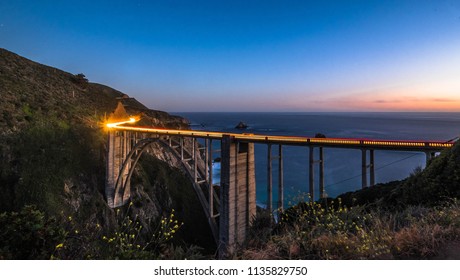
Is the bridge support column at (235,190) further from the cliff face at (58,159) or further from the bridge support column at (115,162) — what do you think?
the bridge support column at (115,162)

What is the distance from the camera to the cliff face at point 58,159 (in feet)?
87.0

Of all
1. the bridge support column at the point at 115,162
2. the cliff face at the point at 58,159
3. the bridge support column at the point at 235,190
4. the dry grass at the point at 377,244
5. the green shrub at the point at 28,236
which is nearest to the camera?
the dry grass at the point at 377,244

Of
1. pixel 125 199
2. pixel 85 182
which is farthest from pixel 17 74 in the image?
pixel 125 199

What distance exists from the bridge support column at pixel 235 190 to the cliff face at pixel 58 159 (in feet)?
35.4

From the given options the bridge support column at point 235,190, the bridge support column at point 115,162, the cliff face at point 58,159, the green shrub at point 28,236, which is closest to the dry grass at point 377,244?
the green shrub at point 28,236

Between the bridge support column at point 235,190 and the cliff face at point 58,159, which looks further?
the cliff face at point 58,159

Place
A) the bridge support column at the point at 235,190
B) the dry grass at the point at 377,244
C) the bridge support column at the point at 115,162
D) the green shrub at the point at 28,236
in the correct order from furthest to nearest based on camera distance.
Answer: the bridge support column at the point at 115,162 → the bridge support column at the point at 235,190 → the green shrub at the point at 28,236 → the dry grass at the point at 377,244

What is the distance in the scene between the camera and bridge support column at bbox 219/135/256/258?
58.1ft

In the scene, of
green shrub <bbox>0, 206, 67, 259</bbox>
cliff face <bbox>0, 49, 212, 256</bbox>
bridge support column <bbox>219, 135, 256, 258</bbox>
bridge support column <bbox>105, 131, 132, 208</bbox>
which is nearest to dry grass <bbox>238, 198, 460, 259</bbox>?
green shrub <bbox>0, 206, 67, 259</bbox>

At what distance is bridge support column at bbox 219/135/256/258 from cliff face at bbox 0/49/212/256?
10.8 metres

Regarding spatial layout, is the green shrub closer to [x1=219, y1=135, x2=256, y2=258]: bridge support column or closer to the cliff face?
[x1=219, y1=135, x2=256, y2=258]: bridge support column

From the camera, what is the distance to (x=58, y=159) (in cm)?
3133

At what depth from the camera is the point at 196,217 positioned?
40.8 m

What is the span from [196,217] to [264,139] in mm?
29304
